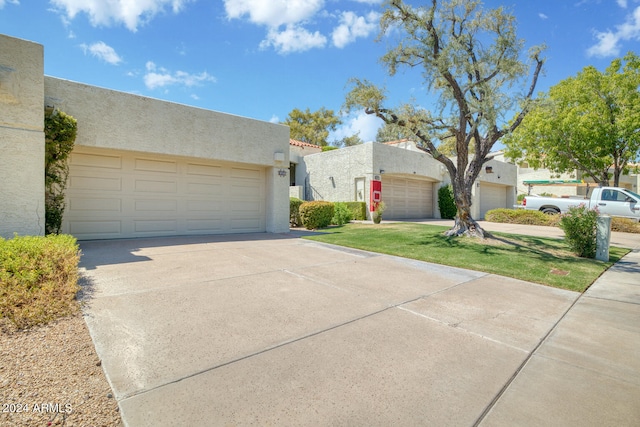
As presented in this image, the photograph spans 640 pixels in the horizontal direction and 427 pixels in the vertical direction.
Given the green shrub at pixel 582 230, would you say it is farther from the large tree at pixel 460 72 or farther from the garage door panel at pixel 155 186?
the garage door panel at pixel 155 186

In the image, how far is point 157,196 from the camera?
968 centimetres

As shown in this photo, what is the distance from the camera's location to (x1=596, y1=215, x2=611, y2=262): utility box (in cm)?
738

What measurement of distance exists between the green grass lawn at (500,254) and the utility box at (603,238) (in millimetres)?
222

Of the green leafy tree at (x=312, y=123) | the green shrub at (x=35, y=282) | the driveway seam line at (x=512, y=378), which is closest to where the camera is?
the driveway seam line at (x=512, y=378)

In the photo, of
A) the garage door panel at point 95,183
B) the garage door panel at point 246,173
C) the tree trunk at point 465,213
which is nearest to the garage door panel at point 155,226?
the garage door panel at point 95,183

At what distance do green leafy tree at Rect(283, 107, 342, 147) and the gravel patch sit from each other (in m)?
33.0

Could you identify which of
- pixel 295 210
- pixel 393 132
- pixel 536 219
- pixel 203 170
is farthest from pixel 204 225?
pixel 536 219

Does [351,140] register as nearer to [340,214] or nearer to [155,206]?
[340,214]

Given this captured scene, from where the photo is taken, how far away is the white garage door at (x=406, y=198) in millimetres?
17953

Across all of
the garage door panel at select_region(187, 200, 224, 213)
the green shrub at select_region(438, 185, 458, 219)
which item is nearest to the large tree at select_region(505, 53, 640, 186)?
the green shrub at select_region(438, 185, 458, 219)

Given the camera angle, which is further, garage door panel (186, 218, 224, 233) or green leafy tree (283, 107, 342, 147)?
green leafy tree (283, 107, 342, 147)

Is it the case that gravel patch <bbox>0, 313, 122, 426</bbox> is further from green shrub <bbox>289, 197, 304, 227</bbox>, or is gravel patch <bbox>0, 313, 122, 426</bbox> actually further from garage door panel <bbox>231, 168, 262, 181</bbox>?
green shrub <bbox>289, 197, 304, 227</bbox>

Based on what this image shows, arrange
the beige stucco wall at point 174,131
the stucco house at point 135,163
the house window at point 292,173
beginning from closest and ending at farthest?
the stucco house at point 135,163, the beige stucco wall at point 174,131, the house window at point 292,173

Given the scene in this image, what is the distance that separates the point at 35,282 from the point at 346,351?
3.71 metres
